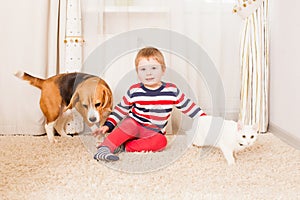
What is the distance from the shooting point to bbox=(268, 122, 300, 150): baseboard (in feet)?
6.01

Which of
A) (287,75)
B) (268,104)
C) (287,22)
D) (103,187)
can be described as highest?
(287,22)

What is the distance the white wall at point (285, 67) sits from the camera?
6.06 ft

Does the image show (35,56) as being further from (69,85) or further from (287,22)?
(287,22)

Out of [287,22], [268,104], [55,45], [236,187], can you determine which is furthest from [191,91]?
[236,187]

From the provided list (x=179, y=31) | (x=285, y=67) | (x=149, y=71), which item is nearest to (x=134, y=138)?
(x=149, y=71)

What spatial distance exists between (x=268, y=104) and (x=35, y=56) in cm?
114

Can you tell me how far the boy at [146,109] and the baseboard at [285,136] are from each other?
16.7 inches

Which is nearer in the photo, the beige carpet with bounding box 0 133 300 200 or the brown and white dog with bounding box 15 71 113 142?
the beige carpet with bounding box 0 133 300 200

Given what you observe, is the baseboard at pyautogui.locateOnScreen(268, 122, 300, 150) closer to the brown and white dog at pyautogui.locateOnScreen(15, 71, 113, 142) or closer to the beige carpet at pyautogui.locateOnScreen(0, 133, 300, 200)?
the beige carpet at pyautogui.locateOnScreen(0, 133, 300, 200)

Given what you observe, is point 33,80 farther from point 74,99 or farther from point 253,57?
point 253,57

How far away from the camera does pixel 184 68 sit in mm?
2115

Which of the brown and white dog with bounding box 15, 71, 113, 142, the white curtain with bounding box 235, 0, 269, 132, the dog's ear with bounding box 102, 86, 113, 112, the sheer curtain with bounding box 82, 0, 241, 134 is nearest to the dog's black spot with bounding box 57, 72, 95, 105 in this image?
the brown and white dog with bounding box 15, 71, 113, 142

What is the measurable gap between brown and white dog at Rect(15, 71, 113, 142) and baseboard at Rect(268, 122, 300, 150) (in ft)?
2.58

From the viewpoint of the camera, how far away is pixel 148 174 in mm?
1442
